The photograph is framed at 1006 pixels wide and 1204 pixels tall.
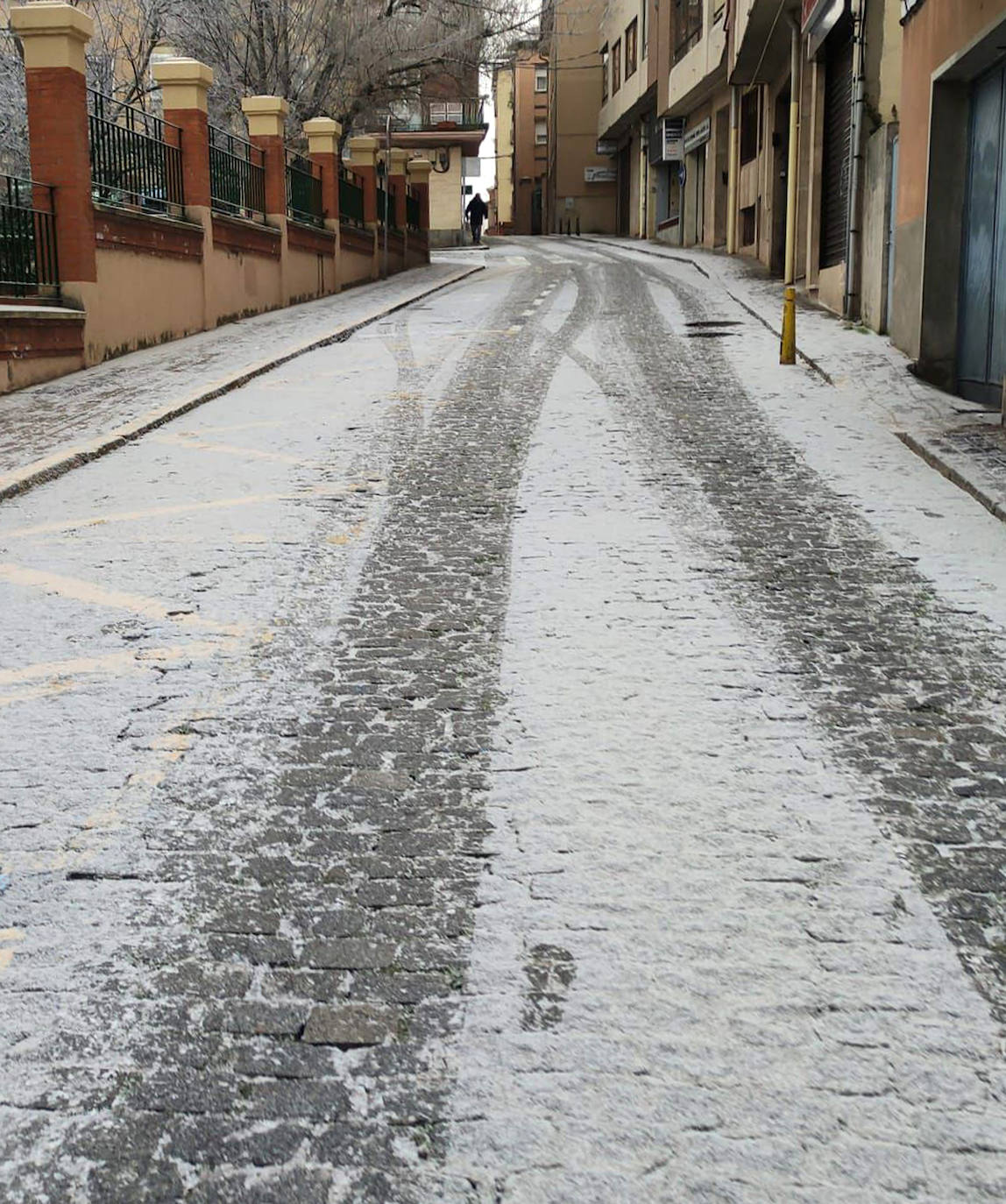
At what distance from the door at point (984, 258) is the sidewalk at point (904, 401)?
32 cm

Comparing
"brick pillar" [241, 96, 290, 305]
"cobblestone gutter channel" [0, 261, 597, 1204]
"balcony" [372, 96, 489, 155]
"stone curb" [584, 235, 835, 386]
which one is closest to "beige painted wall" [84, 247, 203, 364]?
"brick pillar" [241, 96, 290, 305]

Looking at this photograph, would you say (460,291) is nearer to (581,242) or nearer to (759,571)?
(759,571)

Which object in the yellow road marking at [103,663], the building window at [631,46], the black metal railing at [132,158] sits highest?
the building window at [631,46]

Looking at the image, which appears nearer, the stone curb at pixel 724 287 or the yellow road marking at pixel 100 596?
the yellow road marking at pixel 100 596

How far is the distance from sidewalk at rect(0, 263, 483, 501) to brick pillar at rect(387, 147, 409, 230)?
13435 mm

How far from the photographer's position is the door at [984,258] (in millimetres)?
10477

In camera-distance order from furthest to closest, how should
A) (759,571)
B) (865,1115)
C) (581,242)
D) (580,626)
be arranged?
(581,242) < (759,571) < (580,626) < (865,1115)

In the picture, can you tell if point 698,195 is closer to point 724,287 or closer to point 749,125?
point 749,125

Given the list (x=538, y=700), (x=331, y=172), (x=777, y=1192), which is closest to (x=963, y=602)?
(x=538, y=700)

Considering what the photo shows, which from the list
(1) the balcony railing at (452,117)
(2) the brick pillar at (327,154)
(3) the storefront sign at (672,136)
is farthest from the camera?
(1) the balcony railing at (452,117)

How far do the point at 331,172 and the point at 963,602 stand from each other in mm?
21990

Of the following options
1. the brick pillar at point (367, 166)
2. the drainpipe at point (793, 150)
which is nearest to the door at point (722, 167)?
the brick pillar at point (367, 166)

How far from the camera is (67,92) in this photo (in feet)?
44.5

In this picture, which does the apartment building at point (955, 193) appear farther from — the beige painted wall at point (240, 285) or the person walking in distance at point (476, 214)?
the person walking in distance at point (476, 214)
